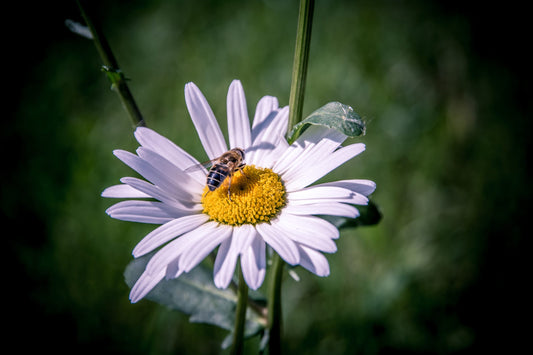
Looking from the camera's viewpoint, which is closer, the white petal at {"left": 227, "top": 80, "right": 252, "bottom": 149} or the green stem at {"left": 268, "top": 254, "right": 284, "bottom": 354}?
the green stem at {"left": 268, "top": 254, "right": 284, "bottom": 354}

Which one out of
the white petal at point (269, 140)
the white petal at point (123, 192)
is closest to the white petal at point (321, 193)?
the white petal at point (269, 140)

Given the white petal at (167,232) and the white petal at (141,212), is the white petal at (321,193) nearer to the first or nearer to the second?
the white petal at (167,232)

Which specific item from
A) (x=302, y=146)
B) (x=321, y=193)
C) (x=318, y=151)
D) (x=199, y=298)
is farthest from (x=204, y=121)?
(x=199, y=298)

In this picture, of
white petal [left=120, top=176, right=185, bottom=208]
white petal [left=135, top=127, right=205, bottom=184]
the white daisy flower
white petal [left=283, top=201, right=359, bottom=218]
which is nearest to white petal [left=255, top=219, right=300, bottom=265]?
the white daisy flower

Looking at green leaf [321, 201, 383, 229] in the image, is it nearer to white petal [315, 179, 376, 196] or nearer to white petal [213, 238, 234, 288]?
white petal [315, 179, 376, 196]

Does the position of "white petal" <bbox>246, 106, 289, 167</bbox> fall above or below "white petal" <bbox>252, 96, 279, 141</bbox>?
below

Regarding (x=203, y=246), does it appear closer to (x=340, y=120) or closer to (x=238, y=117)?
(x=340, y=120)

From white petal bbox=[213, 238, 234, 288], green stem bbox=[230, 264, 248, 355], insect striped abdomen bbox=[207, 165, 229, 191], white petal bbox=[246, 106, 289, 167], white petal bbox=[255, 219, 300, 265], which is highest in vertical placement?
white petal bbox=[246, 106, 289, 167]
